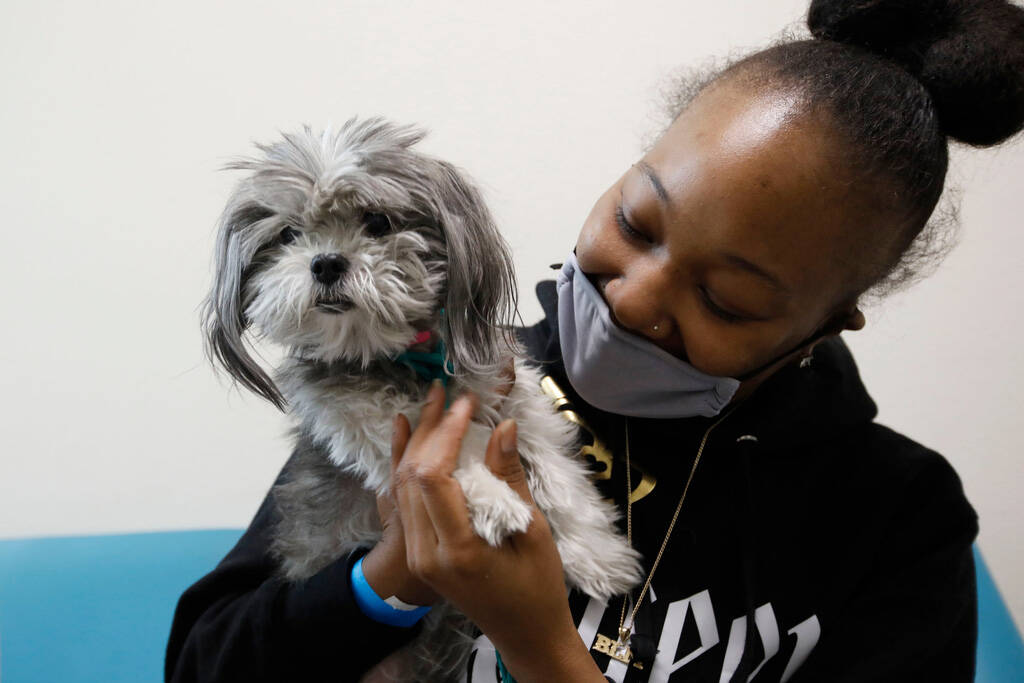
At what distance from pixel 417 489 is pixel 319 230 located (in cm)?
47

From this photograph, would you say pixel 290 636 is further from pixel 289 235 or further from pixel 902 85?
pixel 902 85

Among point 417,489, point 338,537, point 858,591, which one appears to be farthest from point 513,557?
point 858,591

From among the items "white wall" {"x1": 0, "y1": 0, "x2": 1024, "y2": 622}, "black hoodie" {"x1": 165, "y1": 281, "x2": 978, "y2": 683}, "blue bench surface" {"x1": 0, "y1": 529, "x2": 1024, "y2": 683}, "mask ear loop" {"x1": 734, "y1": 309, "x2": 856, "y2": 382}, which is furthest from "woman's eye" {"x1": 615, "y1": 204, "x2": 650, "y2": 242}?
"blue bench surface" {"x1": 0, "y1": 529, "x2": 1024, "y2": 683}

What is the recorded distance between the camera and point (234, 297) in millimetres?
1258

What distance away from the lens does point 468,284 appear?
4.09 feet

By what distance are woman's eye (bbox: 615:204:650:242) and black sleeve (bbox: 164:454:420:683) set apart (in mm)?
784

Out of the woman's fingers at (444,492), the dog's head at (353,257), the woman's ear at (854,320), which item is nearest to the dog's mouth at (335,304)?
the dog's head at (353,257)

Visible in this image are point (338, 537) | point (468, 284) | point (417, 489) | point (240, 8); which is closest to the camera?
point (417, 489)

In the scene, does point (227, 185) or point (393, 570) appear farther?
point (227, 185)

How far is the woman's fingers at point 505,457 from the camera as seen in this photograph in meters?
1.22

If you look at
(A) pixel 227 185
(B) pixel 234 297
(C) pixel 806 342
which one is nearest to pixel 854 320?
(C) pixel 806 342

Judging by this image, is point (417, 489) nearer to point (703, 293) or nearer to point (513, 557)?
point (513, 557)

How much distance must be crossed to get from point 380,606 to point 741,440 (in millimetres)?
784

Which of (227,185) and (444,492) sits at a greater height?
(227,185)
